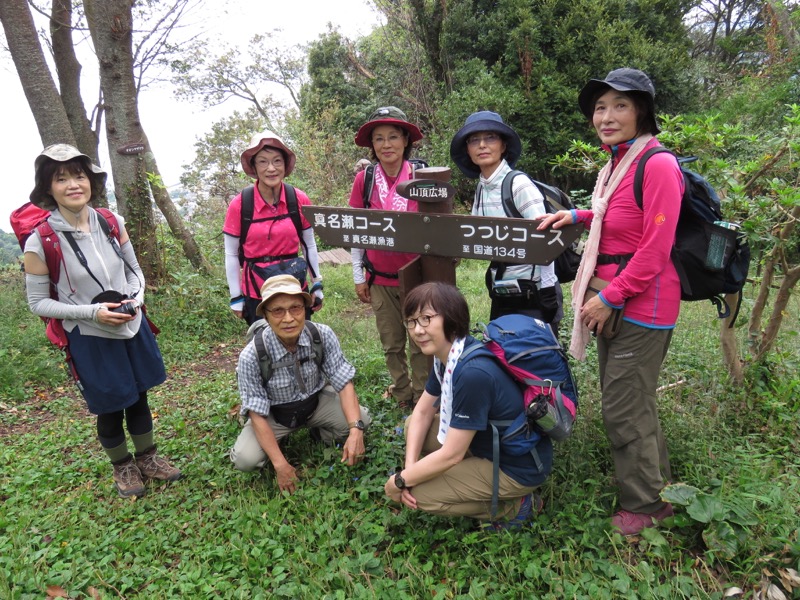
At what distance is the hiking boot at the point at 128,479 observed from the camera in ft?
11.0

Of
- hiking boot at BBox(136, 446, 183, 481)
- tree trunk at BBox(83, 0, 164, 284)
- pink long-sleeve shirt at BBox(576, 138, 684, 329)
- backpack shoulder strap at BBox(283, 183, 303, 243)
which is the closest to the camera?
pink long-sleeve shirt at BBox(576, 138, 684, 329)

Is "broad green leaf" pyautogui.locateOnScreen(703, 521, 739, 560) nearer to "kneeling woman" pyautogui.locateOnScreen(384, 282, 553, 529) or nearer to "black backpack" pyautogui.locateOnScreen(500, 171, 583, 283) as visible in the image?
"kneeling woman" pyautogui.locateOnScreen(384, 282, 553, 529)

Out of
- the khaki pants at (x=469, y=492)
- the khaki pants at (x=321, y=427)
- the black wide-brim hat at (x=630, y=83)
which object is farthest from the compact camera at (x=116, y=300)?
the black wide-brim hat at (x=630, y=83)

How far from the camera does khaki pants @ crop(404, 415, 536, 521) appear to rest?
2.60 metres

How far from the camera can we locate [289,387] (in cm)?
334

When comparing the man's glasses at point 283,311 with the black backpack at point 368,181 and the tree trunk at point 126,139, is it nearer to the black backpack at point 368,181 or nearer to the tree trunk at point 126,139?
the black backpack at point 368,181

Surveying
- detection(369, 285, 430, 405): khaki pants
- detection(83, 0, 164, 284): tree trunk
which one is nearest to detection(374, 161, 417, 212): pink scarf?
detection(369, 285, 430, 405): khaki pants

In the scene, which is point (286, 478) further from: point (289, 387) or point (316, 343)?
point (316, 343)

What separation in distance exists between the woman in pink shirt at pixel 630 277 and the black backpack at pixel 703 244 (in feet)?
0.21

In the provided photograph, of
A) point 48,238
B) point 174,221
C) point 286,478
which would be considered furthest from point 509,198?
point 174,221

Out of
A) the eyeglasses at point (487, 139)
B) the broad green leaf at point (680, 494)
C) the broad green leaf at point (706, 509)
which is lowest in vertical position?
the broad green leaf at point (706, 509)

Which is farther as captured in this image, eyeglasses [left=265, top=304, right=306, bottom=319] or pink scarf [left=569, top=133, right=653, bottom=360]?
eyeglasses [left=265, top=304, right=306, bottom=319]

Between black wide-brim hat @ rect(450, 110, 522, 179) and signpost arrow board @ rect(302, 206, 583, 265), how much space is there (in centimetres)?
51

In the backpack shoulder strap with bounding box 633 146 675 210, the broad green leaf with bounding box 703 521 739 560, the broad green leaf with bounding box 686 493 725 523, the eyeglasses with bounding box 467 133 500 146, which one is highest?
the eyeglasses with bounding box 467 133 500 146
